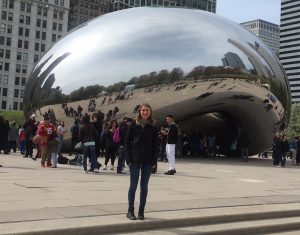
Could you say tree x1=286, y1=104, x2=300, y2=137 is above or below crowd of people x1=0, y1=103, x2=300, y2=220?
above

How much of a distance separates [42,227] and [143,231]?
4.34 feet

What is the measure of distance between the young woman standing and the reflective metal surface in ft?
37.6

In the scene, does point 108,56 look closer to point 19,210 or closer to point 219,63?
point 219,63

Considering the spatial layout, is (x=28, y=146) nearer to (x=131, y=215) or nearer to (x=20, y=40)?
(x=131, y=215)

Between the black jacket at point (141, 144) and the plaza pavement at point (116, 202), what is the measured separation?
80 cm

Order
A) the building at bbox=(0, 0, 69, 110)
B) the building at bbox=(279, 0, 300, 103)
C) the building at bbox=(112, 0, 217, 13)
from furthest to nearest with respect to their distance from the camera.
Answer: the building at bbox=(279, 0, 300, 103)
the building at bbox=(112, 0, 217, 13)
the building at bbox=(0, 0, 69, 110)

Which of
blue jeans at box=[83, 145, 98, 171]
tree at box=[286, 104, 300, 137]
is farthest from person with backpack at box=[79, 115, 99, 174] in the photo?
tree at box=[286, 104, 300, 137]

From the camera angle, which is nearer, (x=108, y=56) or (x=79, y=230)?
(x=79, y=230)

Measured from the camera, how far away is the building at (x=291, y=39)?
5546 inches

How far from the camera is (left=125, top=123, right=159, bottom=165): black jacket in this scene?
6566mm

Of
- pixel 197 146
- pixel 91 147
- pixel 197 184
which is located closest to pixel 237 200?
pixel 197 184

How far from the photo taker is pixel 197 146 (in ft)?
74.7

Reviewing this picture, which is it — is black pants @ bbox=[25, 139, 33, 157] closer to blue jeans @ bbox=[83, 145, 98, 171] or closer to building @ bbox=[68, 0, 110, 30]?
blue jeans @ bbox=[83, 145, 98, 171]

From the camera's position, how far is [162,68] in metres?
18.2
